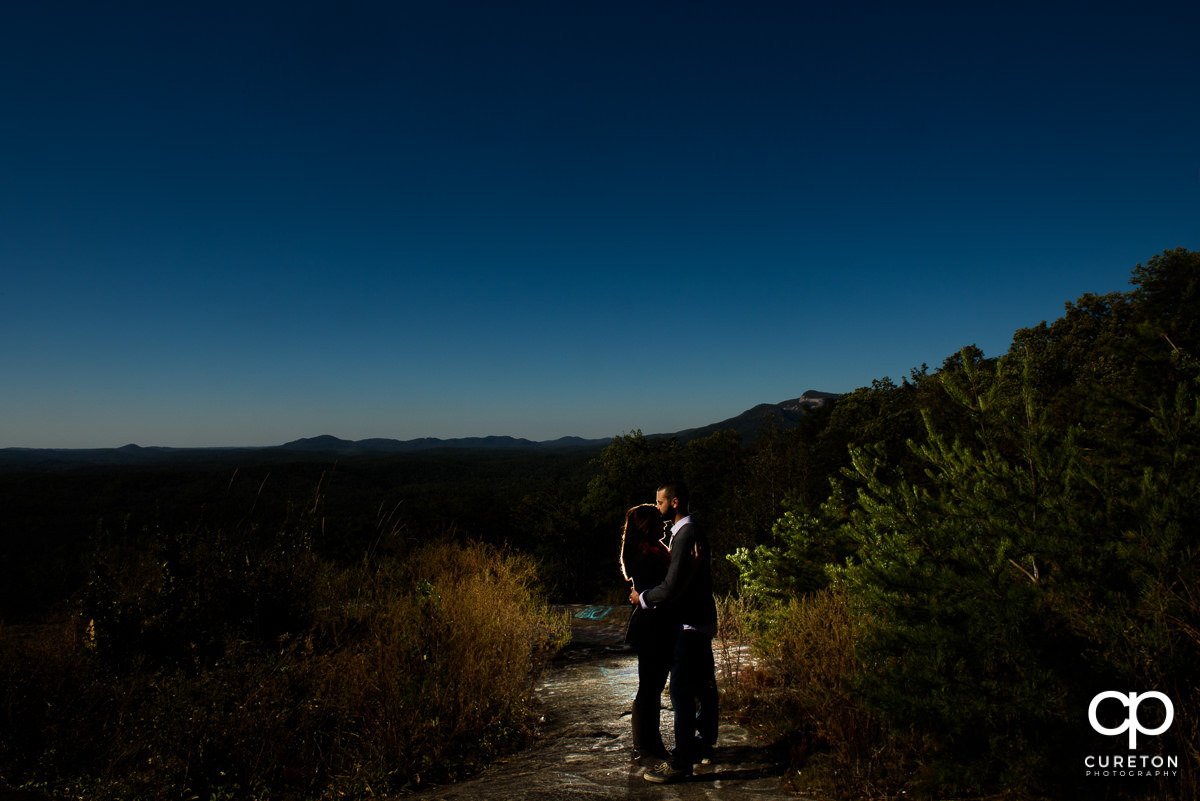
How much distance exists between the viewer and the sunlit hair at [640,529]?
11.8 feet

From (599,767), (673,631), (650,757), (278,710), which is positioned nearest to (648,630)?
(673,631)

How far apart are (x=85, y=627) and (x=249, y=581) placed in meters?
1.71

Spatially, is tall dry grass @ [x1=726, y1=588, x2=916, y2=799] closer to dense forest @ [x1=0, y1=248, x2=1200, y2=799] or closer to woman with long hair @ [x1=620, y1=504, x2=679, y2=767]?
dense forest @ [x1=0, y1=248, x2=1200, y2=799]

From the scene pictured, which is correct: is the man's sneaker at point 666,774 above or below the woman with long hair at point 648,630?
below

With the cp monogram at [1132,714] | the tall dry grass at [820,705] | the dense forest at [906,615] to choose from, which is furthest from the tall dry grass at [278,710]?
the cp monogram at [1132,714]

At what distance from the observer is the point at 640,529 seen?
3627mm

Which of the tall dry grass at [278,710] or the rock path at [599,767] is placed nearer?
the rock path at [599,767]

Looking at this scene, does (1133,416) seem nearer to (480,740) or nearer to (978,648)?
(978,648)

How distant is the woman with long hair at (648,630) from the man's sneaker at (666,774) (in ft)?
0.24

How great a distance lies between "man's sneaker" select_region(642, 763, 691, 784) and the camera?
3434mm

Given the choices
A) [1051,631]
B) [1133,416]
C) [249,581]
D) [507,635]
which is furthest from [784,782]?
[249,581]

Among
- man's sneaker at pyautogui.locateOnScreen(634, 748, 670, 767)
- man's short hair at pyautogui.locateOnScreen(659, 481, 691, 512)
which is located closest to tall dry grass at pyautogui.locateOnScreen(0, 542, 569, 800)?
man's sneaker at pyautogui.locateOnScreen(634, 748, 670, 767)

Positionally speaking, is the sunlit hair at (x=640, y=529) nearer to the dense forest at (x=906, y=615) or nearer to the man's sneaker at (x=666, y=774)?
the man's sneaker at (x=666, y=774)

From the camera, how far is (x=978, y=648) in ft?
9.07
